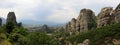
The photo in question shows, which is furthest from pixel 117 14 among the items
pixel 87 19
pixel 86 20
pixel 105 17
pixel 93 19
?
pixel 87 19

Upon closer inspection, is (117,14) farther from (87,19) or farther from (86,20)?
(87,19)

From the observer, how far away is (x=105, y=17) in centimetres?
14475

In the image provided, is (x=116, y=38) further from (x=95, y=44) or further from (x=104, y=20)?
(x=104, y=20)

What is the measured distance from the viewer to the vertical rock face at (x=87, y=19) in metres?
166

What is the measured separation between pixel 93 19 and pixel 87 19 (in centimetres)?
325

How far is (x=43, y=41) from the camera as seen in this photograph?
73.9 meters

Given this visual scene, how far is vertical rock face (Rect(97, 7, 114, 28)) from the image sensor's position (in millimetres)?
142375

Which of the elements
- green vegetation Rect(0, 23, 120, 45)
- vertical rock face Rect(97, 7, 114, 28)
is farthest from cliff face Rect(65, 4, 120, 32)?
green vegetation Rect(0, 23, 120, 45)

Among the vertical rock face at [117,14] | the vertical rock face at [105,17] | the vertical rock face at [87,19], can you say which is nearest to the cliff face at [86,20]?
the vertical rock face at [87,19]

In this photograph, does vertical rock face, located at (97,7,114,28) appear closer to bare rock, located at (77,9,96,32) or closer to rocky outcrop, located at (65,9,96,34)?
rocky outcrop, located at (65,9,96,34)

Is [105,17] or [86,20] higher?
[105,17]

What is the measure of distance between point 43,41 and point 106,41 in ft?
135

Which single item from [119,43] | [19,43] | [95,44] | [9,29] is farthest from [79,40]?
[19,43]

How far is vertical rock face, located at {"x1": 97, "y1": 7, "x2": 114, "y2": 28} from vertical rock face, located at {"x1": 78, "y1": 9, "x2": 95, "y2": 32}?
17.8 meters
